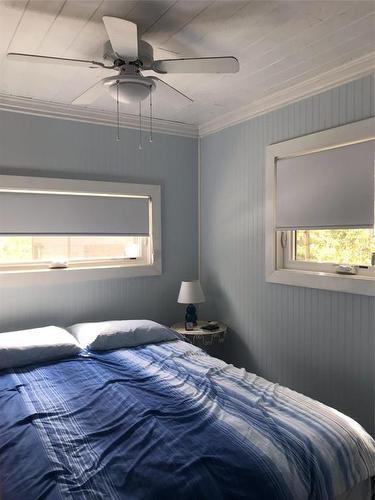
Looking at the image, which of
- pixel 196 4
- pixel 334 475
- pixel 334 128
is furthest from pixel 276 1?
pixel 334 475

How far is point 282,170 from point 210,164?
34.5 inches

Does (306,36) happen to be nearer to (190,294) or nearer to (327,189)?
(327,189)

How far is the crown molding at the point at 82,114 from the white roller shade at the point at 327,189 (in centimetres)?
108

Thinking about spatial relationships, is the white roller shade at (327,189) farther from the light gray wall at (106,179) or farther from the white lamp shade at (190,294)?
the light gray wall at (106,179)

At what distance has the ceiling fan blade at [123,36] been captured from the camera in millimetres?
1499

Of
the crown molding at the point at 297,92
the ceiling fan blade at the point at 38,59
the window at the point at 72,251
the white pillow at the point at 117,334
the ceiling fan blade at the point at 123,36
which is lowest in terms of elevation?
the white pillow at the point at 117,334

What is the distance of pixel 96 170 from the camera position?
3164 mm

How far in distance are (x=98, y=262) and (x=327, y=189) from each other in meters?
1.87

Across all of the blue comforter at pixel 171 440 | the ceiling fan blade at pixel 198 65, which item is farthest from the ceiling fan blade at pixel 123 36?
the blue comforter at pixel 171 440

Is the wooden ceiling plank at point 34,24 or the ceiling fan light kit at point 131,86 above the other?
the wooden ceiling plank at point 34,24

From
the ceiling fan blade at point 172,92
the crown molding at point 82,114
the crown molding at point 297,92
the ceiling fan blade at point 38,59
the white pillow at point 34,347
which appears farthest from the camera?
the crown molding at point 82,114

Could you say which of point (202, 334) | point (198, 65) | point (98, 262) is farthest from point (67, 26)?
point (202, 334)

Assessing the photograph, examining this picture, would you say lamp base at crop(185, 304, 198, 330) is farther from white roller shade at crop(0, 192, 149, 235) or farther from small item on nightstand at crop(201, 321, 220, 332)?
white roller shade at crop(0, 192, 149, 235)

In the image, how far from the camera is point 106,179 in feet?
10.5
